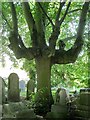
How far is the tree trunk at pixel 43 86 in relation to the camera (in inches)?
352

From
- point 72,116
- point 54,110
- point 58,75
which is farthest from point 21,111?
A: point 58,75

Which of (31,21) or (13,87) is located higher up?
(31,21)

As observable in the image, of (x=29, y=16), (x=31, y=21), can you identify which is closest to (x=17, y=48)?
(x=31, y=21)

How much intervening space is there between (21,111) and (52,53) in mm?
2917

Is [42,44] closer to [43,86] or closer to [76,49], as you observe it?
[76,49]

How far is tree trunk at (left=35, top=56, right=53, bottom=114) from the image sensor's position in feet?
29.3

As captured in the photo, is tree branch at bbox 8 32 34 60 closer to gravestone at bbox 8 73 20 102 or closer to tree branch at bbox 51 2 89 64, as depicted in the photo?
gravestone at bbox 8 73 20 102

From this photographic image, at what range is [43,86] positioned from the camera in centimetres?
957

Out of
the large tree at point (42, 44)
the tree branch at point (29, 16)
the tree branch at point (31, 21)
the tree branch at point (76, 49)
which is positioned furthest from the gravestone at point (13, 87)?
the tree branch at point (29, 16)

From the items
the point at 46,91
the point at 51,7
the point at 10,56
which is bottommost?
the point at 46,91

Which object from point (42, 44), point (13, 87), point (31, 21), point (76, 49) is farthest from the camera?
point (31, 21)

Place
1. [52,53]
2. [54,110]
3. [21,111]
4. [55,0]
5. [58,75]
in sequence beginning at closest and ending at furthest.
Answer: [21,111]
[54,110]
[52,53]
[55,0]
[58,75]

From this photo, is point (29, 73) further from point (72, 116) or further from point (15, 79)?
point (72, 116)

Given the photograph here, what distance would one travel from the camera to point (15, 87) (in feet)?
30.3
